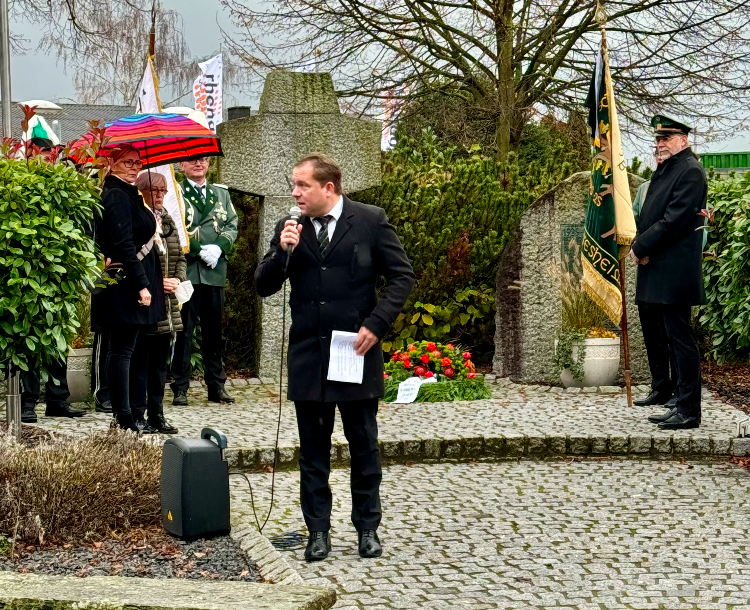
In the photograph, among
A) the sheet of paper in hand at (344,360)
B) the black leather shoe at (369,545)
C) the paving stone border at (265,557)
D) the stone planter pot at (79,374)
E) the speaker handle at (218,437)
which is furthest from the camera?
the stone planter pot at (79,374)

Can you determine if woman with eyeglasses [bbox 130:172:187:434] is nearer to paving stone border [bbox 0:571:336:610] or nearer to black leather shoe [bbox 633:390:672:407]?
black leather shoe [bbox 633:390:672:407]

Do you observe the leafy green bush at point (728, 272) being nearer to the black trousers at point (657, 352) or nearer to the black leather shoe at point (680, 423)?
the black trousers at point (657, 352)

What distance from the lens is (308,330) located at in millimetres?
5922

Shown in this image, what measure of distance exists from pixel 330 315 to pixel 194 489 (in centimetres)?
104

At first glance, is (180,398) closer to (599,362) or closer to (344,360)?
(599,362)

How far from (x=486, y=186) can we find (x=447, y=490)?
6.16 meters

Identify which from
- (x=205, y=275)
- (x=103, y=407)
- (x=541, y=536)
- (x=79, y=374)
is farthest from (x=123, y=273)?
(x=541, y=536)

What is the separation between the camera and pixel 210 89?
25.2 m

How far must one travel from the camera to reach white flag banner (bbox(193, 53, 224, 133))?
24.7 metres

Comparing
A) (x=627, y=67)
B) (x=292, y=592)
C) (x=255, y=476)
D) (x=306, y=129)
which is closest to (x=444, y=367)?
(x=306, y=129)

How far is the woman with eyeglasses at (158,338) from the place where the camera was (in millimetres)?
8742

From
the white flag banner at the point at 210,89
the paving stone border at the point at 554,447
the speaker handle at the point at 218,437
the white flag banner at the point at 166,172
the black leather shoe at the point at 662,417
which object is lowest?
the paving stone border at the point at 554,447

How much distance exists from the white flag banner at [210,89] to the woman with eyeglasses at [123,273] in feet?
53.6

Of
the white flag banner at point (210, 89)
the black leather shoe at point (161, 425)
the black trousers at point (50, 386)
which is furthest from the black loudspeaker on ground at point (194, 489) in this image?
the white flag banner at point (210, 89)
